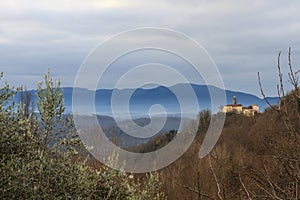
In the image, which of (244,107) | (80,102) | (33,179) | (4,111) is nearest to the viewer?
(33,179)

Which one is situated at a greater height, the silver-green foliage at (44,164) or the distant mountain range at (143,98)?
the distant mountain range at (143,98)

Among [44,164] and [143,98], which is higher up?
[143,98]

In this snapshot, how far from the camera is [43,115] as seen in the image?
18.4 ft

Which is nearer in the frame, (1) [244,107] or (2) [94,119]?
(2) [94,119]

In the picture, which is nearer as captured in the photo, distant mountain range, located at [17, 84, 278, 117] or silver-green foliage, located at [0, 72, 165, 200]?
silver-green foliage, located at [0, 72, 165, 200]

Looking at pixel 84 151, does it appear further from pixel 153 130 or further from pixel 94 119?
pixel 153 130

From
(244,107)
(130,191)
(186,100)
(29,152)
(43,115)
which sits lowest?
(130,191)

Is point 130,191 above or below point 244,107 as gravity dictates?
below

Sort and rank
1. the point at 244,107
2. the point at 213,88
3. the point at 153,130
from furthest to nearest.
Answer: the point at 244,107
the point at 153,130
the point at 213,88

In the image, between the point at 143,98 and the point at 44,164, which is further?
the point at 143,98

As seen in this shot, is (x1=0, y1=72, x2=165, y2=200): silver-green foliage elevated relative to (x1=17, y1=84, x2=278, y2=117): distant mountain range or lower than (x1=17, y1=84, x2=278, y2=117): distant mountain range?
lower

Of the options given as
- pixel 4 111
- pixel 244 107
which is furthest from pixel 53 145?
pixel 244 107

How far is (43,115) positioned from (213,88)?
3.06m

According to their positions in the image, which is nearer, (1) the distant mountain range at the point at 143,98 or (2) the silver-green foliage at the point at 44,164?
(2) the silver-green foliage at the point at 44,164
